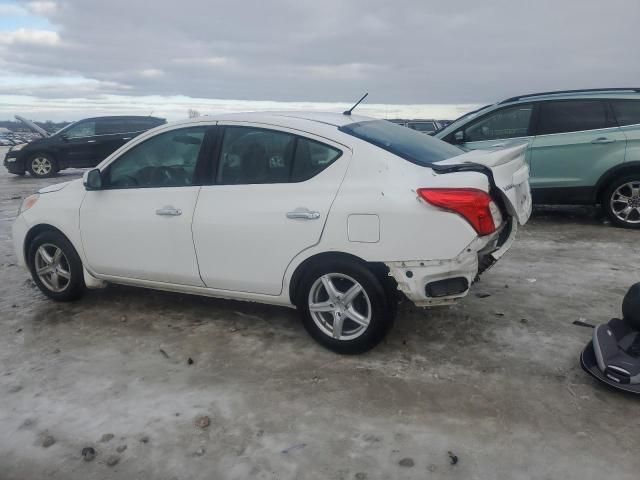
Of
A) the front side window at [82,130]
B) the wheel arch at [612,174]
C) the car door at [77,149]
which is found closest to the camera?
the wheel arch at [612,174]

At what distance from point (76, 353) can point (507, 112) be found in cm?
661

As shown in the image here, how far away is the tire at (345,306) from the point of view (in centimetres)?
343

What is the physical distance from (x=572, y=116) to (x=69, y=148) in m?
13.2

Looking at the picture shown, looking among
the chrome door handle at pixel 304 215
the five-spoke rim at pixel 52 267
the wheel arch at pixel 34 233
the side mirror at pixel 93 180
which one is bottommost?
the five-spoke rim at pixel 52 267

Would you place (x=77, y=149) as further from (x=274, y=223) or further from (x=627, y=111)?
(x=627, y=111)

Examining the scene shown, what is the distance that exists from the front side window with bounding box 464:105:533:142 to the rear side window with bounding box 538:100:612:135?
0.22 m

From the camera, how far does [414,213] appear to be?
3.25 meters

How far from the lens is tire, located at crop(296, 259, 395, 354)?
3434 mm

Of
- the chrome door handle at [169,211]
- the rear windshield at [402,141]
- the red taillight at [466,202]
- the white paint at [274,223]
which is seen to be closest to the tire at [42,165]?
the white paint at [274,223]

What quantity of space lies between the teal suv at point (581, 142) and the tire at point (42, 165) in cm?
1233

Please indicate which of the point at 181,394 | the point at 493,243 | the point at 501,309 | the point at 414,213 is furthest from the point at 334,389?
the point at 501,309

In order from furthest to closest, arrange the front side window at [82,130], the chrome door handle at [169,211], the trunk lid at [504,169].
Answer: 1. the front side window at [82,130]
2. the chrome door handle at [169,211]
3. the trunk lid at [504,169]

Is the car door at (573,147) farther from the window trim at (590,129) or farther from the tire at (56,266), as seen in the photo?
the tire at (56,266)

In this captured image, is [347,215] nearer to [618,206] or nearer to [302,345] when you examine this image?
[302,345]
